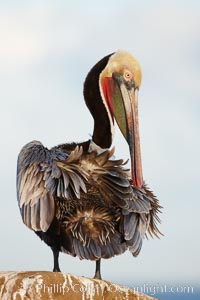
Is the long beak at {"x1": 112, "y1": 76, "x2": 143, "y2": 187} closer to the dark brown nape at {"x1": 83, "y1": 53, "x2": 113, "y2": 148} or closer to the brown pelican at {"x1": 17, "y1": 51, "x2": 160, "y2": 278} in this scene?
the dark brown nape at {"x1": 83, "y1": 53, "x2": 113, "y2": 148}

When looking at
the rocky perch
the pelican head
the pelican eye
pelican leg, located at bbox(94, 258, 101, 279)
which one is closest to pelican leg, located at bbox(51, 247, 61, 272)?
pelican leg, located at bbox(94, 258, 101, 279)

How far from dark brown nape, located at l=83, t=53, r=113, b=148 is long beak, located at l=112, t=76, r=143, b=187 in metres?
0.16

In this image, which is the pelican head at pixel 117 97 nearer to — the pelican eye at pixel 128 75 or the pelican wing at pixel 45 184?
the pelican eye at pixel 128 75

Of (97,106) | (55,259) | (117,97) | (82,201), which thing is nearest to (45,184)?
(82,201)

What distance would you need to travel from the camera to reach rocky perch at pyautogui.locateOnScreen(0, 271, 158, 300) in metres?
9.71

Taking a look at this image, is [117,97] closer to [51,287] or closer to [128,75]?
[128,75]

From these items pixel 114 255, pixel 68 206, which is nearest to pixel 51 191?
pixel 68 206

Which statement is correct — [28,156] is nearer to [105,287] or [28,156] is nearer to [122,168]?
[122,168]

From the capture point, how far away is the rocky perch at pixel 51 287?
9.71 m

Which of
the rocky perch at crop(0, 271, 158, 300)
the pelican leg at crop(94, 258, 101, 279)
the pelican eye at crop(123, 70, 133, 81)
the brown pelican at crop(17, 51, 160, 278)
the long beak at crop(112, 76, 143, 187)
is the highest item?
the pelican eye at crop(123, 70, 133, 81)

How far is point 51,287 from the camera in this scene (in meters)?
9.72

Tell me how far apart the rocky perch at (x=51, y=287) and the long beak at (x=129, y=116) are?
1612 mm

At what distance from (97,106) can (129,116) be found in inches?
16.0

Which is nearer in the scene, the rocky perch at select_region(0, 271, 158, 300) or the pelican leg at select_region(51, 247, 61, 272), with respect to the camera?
the rocky perch at select_region(0, 271, 158, 300)
